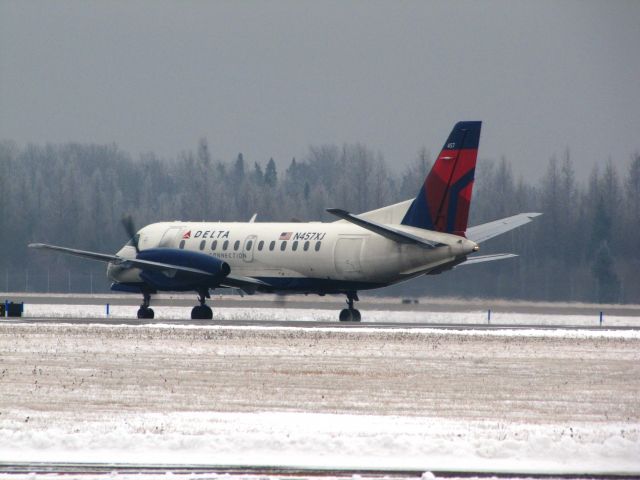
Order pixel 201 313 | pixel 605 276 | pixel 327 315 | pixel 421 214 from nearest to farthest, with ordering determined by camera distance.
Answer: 1. pixel 421 214
2. pixel 201 313
3. pixel 327 315
4. pixel 605 276

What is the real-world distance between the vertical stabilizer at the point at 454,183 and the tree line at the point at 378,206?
1939 centimetres

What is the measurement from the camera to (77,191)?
10131 cm

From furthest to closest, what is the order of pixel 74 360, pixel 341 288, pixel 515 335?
1. pixel 341 288
2. pixel 515 335
3. pixel 74 360

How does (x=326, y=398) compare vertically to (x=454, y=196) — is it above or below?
below

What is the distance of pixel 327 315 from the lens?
175 feet

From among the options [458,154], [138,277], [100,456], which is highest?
[458,154]

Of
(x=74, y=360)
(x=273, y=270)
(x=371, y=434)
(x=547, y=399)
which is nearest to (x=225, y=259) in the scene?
(x=273, y=270)

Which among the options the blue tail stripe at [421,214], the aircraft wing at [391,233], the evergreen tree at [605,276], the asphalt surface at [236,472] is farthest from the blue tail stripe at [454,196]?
the asphalt surface at [236,472]

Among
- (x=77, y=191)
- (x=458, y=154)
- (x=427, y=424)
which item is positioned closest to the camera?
(x=427, y=424)

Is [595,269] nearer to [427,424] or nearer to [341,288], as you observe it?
[341,288]

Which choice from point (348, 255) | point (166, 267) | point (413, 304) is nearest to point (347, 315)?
point (348, 255)

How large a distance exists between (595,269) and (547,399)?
52.4 metres

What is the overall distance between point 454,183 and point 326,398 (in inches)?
883

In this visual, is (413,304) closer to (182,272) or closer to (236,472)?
(182,272)
